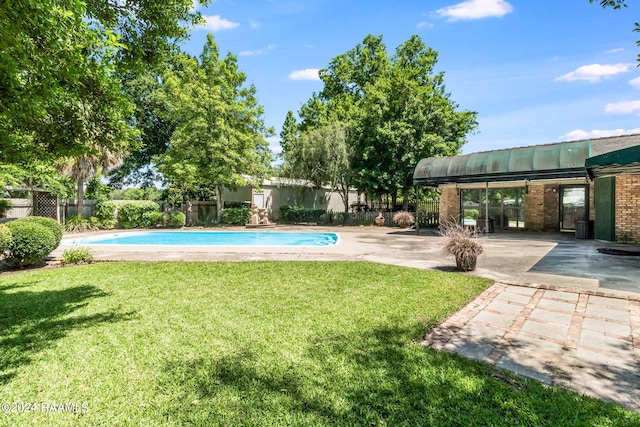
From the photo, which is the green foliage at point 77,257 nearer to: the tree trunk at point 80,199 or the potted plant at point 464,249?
the potted plant at point 464,249

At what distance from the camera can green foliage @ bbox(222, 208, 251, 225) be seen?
2073cm

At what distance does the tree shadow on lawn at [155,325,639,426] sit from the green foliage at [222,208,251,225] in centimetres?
1826

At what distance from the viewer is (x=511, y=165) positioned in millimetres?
12773

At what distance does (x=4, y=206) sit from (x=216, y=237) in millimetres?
9743

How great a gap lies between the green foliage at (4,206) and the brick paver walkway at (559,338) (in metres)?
19.6

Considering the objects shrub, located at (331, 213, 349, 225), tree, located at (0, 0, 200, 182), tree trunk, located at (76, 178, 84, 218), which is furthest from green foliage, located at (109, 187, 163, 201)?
tree, located at (0, 0, 200, 182)

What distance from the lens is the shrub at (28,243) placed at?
6.90 metres

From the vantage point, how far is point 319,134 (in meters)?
20.4

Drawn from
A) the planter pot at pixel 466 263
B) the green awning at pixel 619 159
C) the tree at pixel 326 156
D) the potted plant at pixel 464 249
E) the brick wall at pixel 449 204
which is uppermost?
the tree at pixel 326 156

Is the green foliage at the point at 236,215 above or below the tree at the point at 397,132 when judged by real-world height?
below

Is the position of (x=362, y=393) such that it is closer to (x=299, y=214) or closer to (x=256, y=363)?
(x=256, y=363)

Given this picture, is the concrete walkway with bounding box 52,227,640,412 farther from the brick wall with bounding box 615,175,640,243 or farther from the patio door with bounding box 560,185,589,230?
the patio door with bounding box 560,185,589,230

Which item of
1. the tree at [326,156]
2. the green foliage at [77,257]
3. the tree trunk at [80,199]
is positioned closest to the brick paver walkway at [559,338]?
the green foliage at [77,257]

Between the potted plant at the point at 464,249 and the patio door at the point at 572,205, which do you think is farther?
the patio door at the point at 572,205
